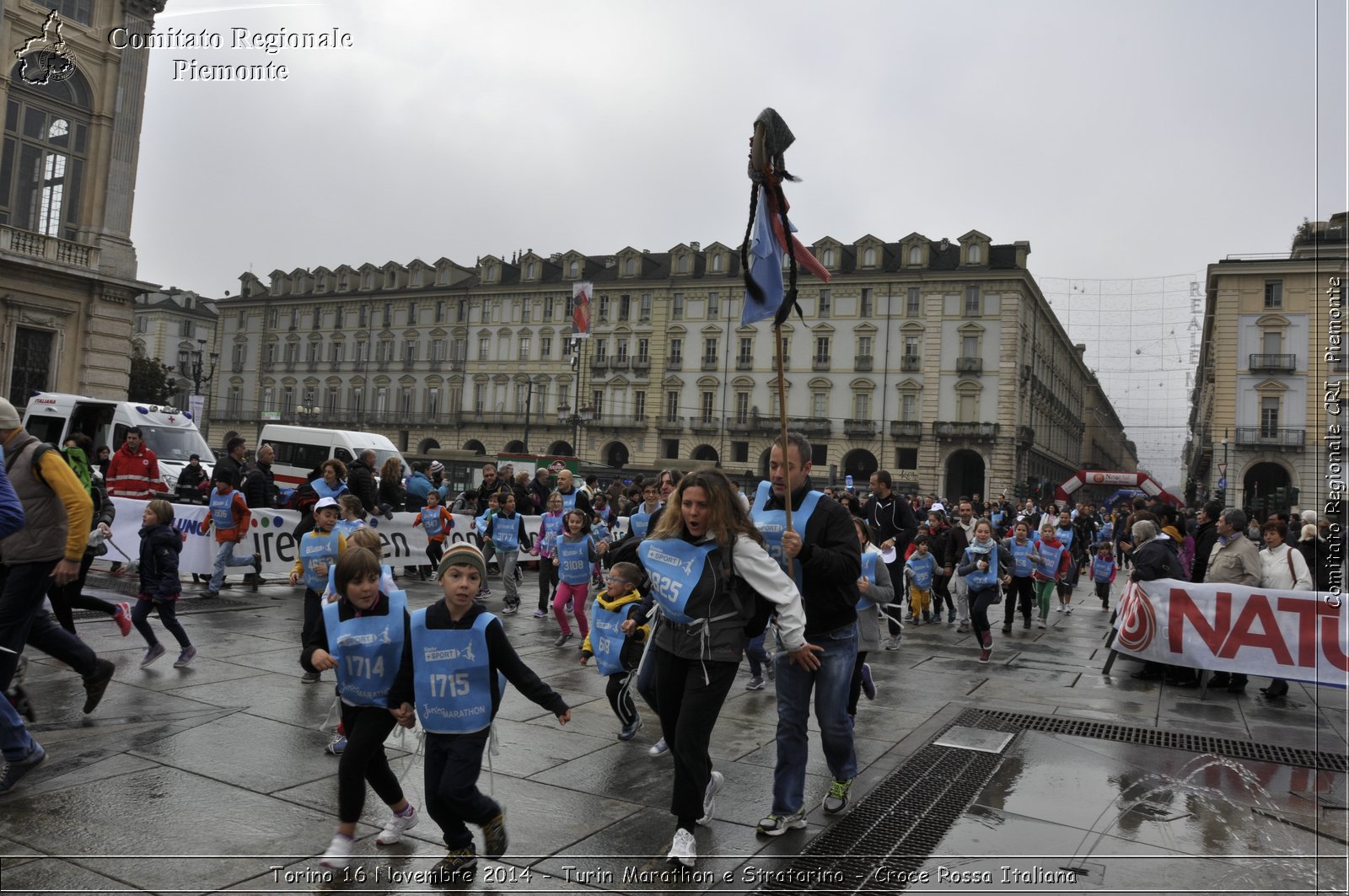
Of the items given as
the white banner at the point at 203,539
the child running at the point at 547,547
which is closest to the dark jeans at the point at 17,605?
the child running at the point at 547,547

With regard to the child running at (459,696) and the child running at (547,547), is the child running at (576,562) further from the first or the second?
the child running at (459,696)

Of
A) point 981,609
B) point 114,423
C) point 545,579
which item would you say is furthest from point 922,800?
point 114,423

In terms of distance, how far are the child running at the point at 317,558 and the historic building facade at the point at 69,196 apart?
72.6ft

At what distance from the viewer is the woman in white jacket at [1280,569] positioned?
9047 millimetres

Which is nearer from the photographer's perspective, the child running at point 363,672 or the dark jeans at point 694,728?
the child running at point 363,672

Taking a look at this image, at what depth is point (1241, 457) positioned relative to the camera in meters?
43.9

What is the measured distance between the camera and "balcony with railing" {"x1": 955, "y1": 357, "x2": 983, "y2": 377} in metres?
57.2

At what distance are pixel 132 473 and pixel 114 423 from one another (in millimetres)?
8096

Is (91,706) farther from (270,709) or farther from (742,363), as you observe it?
(742,363)

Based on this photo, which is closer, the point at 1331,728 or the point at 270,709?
the point at 270,709

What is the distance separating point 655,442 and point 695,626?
201ft

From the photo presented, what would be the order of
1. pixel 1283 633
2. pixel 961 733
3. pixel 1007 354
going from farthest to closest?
pixel 1007 354, pixel 1283 633, pixel 961 733

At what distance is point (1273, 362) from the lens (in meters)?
44.8

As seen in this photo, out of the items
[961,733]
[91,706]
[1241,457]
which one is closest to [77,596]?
[91,706]
